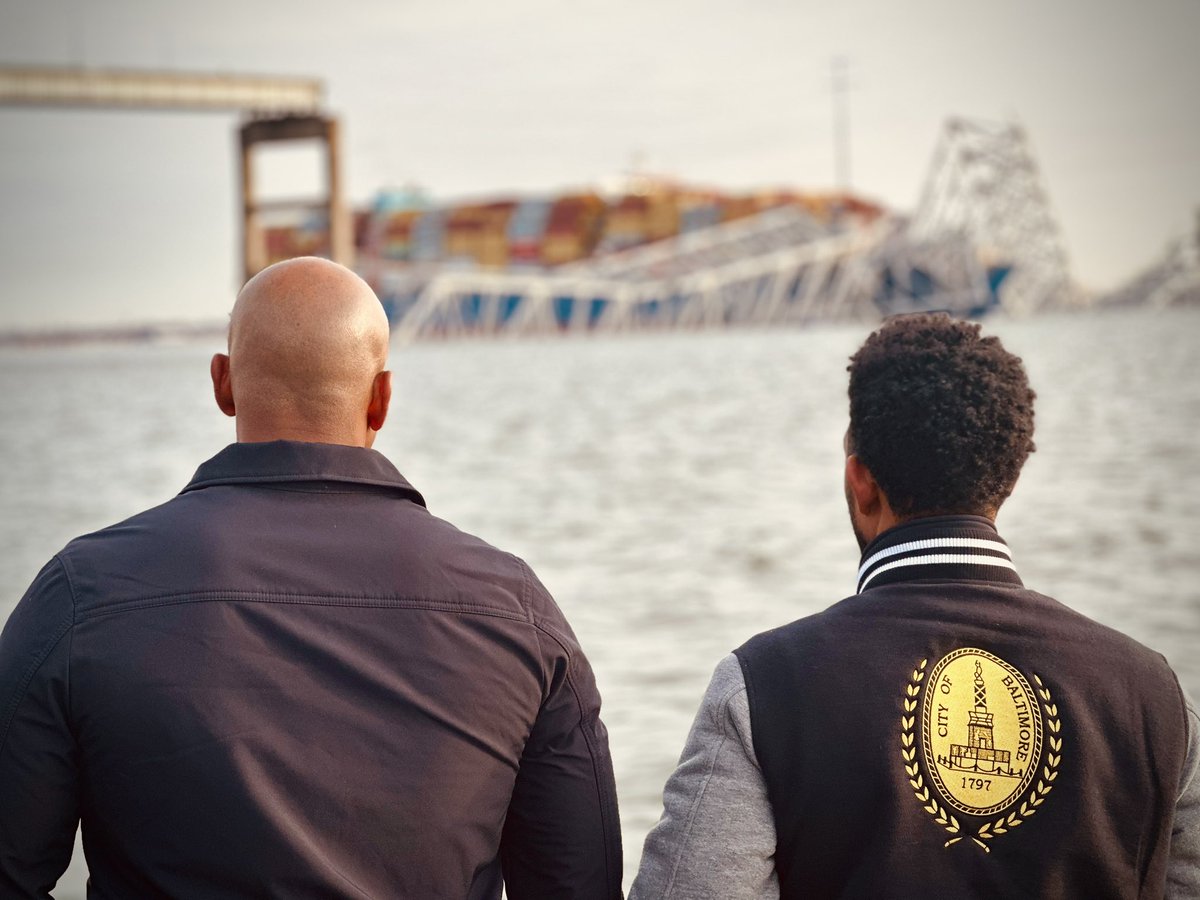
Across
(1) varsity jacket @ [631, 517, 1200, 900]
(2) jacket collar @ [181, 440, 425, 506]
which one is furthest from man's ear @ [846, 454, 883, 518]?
(2) jacket collar @ [181, 440, 425, 506]

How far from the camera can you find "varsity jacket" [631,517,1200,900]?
1314 millimetres

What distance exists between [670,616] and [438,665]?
606cm

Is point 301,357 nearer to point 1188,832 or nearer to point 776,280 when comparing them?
point 1188,832

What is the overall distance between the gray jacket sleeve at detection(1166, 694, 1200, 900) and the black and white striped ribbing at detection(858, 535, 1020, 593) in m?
0.24

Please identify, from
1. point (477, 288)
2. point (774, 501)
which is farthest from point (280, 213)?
point (477, 288)

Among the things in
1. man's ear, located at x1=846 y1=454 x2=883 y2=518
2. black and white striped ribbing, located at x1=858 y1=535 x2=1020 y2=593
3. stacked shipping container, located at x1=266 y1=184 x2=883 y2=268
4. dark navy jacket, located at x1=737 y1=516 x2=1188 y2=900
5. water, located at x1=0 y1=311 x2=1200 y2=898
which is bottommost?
stacked shipping container, located at x1=266 y1=184 x2=883 y2=268

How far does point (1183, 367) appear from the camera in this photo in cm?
2891

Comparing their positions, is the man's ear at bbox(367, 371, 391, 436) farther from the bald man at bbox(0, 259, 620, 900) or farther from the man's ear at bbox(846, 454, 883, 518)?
the man's ear at bbox(846, 454, 883, 518)

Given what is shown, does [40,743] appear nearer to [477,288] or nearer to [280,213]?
[280,213]

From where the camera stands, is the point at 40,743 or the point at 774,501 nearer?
the point at 40,743

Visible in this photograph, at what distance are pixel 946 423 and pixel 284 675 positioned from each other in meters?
0.74

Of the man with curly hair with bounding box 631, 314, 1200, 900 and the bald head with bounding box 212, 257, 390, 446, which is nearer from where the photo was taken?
the man with curly hair with bounding box 631, 314, 1200, 900

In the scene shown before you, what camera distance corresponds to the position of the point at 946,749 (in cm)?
131

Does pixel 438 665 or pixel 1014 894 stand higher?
pixel 438 665
